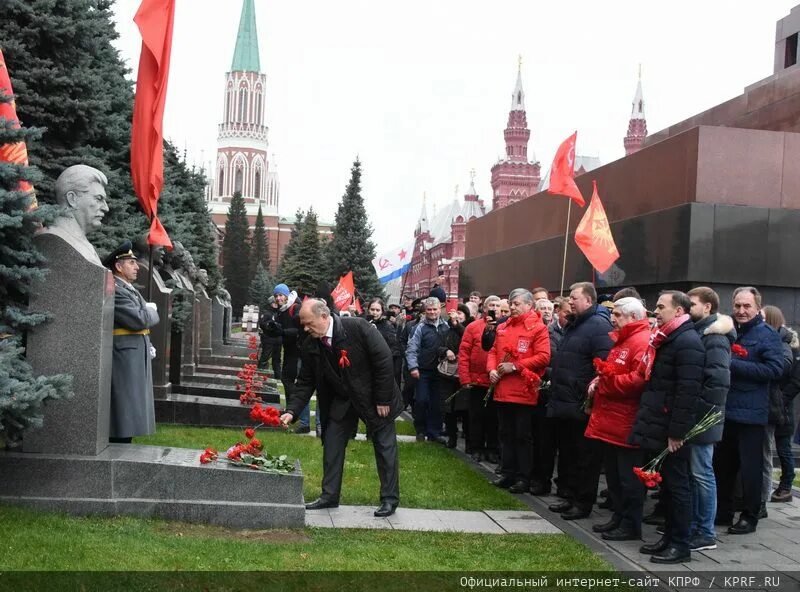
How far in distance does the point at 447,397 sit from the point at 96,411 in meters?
6.59

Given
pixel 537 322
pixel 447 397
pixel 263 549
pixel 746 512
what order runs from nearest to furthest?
pixel 263 549 → pixel 746 512 → pixel 537 322 → pixel 447 397

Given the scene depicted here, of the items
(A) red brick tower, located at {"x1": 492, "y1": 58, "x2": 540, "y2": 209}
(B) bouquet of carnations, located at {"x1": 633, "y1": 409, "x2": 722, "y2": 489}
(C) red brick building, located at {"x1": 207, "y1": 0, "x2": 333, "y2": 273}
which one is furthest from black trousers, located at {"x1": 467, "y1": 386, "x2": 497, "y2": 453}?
(C) red brick building, located at {"x1": 207, "y1": 0, "x2": 333, "y2": 273}

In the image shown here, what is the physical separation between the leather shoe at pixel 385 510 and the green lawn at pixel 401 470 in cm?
49

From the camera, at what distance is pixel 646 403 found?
6.80 metres

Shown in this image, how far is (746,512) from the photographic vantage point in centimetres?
775

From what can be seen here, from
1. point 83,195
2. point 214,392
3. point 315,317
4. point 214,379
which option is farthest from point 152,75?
point 214,379

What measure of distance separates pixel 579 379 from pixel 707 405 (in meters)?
1.69

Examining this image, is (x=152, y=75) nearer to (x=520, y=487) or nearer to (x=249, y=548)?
(x=249, y=548)

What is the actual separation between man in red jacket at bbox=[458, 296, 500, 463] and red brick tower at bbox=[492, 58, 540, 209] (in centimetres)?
8984

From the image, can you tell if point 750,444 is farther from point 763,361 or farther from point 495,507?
point 495,507

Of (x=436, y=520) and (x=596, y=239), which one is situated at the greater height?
(x=596, y=239)

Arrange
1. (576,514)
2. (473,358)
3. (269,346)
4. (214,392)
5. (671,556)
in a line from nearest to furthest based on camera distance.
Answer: (671,556)
(576,514)
(473,358)
(214,392)
(269,346)

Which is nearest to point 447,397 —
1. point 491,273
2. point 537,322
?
point 537,322

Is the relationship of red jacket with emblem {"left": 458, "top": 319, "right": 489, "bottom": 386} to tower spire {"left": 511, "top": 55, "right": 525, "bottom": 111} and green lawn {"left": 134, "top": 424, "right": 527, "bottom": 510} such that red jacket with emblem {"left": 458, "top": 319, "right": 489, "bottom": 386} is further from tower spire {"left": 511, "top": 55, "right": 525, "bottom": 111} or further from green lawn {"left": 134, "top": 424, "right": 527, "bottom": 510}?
tower spire {"left": 511, "top": 55, "right": 525, "bottom": 111}
